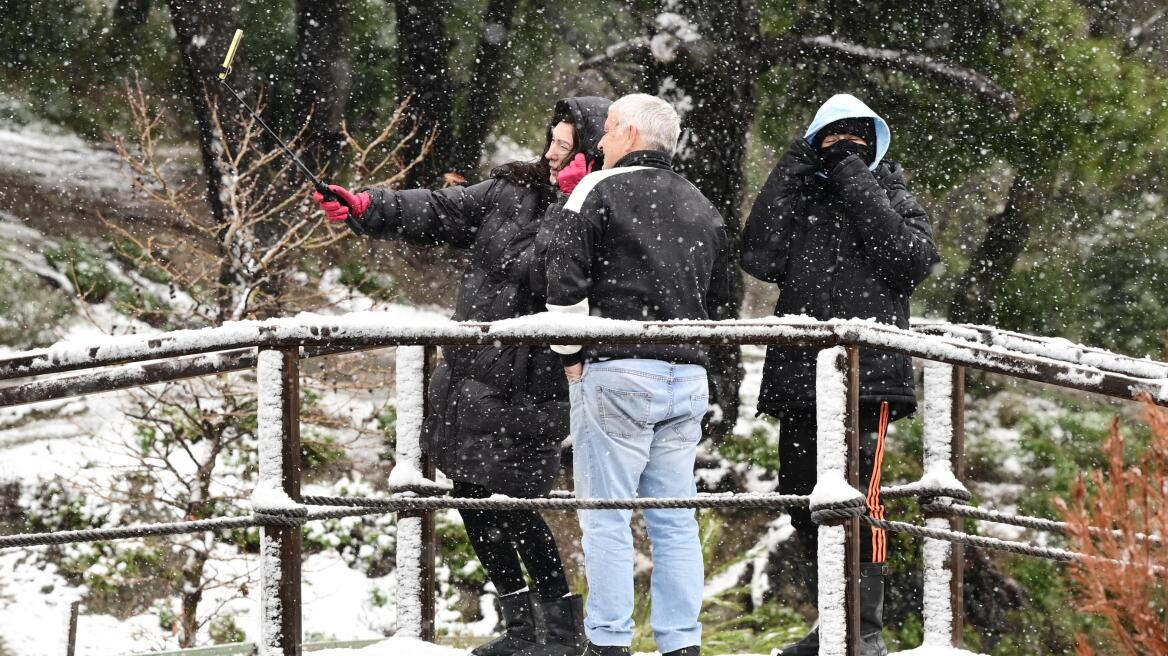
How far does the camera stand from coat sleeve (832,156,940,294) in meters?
3.29

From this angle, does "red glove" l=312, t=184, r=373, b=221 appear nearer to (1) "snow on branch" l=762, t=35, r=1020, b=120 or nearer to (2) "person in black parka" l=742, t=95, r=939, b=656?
(2) "person in black parka" l=742, t=95, r=939, b=656

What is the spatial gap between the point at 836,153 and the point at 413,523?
1.51 m

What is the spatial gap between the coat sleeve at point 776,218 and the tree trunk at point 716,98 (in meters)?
5.86

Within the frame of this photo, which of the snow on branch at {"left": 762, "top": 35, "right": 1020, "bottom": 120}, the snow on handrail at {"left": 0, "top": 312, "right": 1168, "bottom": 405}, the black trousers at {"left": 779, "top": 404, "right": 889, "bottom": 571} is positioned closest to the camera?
the snow on handrail at {"left": 0, "top": 312, "right": 1168, "bottom": 405}

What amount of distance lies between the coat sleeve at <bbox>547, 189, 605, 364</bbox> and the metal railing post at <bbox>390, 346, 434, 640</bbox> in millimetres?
515

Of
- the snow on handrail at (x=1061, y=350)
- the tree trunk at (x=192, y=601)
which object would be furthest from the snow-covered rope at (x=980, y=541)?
the tree trunk at (x=192, y=601)

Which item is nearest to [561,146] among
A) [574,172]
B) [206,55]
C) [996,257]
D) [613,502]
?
[574,172]

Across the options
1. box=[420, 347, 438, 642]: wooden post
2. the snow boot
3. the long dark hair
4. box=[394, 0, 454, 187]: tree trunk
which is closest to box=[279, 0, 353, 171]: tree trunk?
box=[394, 0, 454, 187]: tree trunk

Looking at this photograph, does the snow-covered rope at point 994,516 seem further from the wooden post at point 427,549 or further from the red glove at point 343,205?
the red glove at point 343,205

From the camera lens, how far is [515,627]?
3.39 metres

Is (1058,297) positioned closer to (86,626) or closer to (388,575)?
(388,575)

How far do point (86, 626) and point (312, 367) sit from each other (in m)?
3.47

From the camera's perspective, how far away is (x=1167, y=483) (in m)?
2.16

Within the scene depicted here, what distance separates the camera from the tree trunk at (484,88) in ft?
36.7
